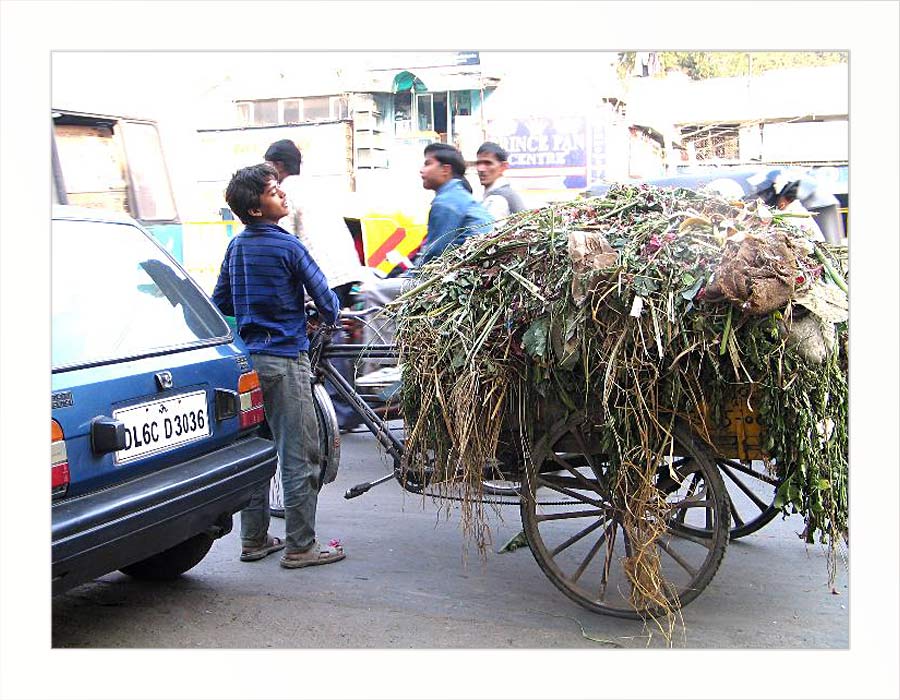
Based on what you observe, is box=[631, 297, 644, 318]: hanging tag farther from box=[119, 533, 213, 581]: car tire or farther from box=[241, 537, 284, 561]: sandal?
box=[241, 537, 284, 561]: sandal

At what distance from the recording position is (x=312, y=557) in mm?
4324

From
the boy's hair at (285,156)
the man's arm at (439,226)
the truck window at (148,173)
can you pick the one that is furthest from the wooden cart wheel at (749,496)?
the truck window at (148,173)

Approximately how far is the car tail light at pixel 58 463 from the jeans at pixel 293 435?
4.16 ft

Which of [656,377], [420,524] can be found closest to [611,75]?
[420,524]

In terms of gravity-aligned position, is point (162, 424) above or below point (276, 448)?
above

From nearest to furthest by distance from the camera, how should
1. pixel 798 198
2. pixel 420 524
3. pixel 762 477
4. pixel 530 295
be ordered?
pixel 530 295, pixel 762 477, pixel 420 524, pixel 798 198

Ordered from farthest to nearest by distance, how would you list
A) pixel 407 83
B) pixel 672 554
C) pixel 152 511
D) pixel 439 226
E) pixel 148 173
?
1. pixel 407 83
2. pixel 148 173
3. pixel 439 226
4. pixel 672 554
5. pixel 152 511

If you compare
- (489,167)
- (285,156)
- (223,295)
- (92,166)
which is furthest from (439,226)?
(92,166)

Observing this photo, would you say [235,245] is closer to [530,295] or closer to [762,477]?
[530,295]

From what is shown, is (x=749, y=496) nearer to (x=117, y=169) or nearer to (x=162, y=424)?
(x=162, y=424)

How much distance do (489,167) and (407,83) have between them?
49.0ft

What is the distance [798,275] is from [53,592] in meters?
2.65

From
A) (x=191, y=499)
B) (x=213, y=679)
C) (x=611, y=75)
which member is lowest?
(x=213, y=679)

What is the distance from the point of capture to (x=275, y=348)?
13.6 ft
